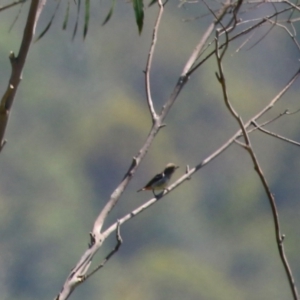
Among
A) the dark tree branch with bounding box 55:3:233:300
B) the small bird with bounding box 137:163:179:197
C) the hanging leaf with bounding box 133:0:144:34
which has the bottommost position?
the dark tree branch with bounding box 55:3:233:300

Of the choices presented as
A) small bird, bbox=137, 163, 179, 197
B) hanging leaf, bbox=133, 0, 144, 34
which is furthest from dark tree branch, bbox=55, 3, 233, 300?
small bird, bbox=137, 163, 179, 197

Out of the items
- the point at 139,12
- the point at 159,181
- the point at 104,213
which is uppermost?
the point at 159,181

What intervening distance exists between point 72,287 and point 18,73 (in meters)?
0.61

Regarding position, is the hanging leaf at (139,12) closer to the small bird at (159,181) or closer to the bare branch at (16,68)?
the bare branch at (16,68)

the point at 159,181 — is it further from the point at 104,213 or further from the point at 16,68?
the point at 16,68

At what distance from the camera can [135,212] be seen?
207 cm

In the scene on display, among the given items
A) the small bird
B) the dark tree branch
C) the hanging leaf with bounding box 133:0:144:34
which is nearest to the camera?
the dark tree branch

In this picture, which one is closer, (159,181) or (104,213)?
(104,213)

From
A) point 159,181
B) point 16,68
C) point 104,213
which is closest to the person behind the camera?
point 16,68

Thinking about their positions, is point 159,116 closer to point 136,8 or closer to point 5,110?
point 136,8

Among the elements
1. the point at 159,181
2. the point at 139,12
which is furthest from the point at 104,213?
the point at 159,181

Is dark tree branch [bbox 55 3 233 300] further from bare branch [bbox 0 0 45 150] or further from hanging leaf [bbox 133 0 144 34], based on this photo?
bare branch [bbox 0 0 45 150]

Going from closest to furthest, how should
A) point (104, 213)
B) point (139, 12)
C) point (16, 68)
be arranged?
point (16, 68) → point (104, 213) → point (139, 12)

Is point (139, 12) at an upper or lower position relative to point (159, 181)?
lower
